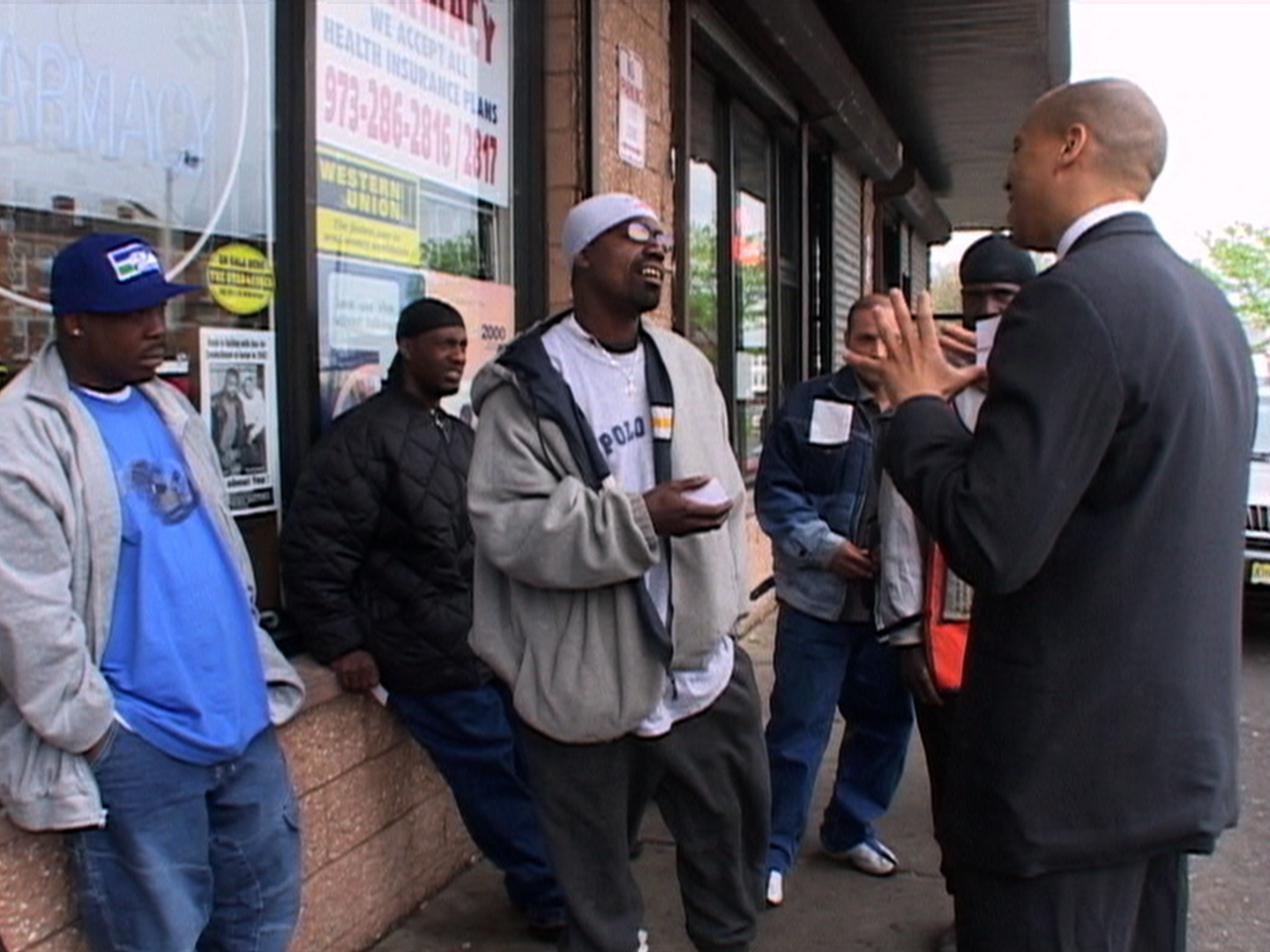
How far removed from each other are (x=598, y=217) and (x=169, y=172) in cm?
120

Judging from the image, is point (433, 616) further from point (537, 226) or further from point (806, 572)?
point (537, 226)

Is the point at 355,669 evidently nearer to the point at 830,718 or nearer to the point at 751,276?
the point at 830,718

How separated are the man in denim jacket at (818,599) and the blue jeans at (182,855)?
1.78 metres

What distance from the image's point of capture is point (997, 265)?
323cm

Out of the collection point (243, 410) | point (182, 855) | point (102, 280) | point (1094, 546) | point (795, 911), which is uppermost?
point (102, 280)

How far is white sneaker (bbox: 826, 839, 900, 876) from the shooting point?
428 centimetres

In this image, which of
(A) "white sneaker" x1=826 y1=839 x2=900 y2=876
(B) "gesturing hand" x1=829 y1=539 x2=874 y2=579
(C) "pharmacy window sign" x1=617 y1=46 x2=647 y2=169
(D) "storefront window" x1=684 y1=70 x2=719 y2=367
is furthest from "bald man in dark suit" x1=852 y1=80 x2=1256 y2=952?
(D) "storefront window" x1=684 y1=70 x2=719 y2=367

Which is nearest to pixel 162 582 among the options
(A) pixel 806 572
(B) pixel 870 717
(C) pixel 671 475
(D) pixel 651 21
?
(C) pixel 671 475

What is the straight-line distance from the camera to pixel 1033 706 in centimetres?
193

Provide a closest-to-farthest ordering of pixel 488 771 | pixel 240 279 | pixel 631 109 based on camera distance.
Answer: pixel 240 279, pixel 488 771, pixel 631 109

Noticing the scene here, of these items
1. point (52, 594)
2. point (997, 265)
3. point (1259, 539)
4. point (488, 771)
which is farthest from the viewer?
point (1259, 539)

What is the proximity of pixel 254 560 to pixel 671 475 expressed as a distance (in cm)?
131

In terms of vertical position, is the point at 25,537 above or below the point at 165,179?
below

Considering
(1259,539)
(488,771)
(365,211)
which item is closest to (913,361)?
(488,771)
